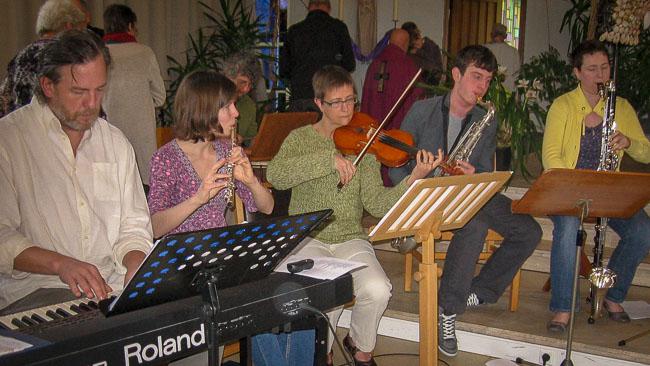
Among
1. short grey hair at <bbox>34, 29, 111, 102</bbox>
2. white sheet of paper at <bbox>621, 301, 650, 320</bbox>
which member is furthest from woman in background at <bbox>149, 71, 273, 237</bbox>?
white sheet of paper at <bbox>621, 301, 650, 320</bbox>

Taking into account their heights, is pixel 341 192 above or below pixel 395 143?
below

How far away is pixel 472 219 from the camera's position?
3689mm

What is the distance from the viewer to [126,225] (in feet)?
8.06

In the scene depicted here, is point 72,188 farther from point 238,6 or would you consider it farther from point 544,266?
point 238,6

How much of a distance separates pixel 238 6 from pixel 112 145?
5.65m

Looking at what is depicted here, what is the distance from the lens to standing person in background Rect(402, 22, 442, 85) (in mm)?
7082

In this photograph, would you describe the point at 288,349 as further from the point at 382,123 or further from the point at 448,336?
the point at 448,336

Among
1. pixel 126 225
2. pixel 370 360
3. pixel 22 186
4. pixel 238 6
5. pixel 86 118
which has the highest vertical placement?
pixel 238 6

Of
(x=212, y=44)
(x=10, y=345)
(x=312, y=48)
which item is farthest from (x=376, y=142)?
(x=212, y=44)

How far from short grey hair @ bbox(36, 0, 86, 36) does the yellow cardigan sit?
2.50 meters

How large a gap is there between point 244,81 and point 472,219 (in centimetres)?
190

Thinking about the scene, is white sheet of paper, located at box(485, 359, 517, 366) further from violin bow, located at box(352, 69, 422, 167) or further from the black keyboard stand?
the black keyboard stand

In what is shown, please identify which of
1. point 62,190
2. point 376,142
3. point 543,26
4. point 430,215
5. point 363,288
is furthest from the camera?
point 543,26

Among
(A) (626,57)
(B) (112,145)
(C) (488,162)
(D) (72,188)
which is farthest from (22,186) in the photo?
(A) (626,57)
